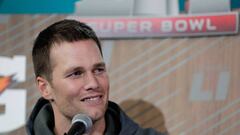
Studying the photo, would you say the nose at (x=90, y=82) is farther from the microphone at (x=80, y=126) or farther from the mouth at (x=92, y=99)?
the microphone at (x=80, y=126)

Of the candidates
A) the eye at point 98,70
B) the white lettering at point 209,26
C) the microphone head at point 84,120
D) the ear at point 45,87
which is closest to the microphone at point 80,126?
the microphone head at point 84,120

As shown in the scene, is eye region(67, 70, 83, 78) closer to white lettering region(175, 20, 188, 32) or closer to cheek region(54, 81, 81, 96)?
cheek region(54, 81, 81, 96)

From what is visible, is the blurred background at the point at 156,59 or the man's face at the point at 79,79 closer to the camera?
the man's face at the point at 79,79

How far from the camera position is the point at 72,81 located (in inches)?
47.9

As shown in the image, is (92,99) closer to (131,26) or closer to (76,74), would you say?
(76,74)

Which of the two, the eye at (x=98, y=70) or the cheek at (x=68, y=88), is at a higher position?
the eye at (x=98, y=70)

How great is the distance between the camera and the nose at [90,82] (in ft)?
3.89

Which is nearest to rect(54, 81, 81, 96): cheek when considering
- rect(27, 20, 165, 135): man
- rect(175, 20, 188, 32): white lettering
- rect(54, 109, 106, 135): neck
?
rect(27, 20, 165, 135): man

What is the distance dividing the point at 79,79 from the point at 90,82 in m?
0.04

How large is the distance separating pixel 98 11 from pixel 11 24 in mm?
497

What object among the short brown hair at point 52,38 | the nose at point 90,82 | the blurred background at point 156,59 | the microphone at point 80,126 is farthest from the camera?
the blurred background at point 156,59

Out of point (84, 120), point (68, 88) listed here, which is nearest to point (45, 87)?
point (68, 88)

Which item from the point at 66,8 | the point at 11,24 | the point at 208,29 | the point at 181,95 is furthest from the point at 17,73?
the point at 208,29

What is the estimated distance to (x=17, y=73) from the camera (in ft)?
7.18
